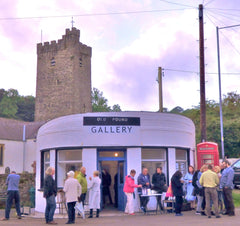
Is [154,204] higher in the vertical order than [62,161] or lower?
lower

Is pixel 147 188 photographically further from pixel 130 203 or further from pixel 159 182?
pixel 130 203

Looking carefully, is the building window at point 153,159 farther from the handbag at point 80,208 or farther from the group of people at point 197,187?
the handbag at point 80,208

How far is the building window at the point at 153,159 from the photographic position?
55.3 ft

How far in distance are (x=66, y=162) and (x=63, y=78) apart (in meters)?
41.0

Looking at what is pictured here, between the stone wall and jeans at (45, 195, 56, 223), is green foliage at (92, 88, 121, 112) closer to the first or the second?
the stone wall

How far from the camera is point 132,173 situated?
15266mm

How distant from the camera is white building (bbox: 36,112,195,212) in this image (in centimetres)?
1634

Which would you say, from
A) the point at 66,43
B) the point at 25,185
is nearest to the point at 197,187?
the point at 25,185

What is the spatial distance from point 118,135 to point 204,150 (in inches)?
236

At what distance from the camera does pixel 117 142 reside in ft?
53.6

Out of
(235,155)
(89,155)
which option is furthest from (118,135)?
(235,155)

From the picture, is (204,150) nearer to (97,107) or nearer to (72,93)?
(72,93)

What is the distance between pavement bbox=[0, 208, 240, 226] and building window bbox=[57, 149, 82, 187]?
1.72m

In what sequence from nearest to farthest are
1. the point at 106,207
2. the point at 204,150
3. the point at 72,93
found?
the point at 106,207
the point at 204,150
the point at 72,93
